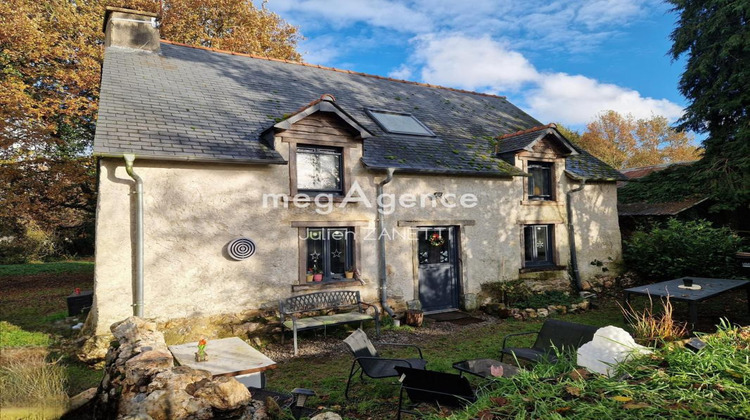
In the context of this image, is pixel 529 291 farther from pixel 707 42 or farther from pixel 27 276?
pixel 27 276

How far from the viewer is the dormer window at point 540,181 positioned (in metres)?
12.0

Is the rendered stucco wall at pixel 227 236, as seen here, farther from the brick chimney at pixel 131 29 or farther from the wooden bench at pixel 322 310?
the brick chimney at pixel 131 29

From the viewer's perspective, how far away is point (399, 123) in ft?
38.8

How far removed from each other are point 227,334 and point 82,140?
14171mm

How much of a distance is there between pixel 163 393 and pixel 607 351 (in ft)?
14.0

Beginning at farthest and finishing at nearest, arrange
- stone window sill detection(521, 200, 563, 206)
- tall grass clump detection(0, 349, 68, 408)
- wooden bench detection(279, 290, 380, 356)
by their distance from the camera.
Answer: stone window sill detection(521, 200, 563, 206) < wooden bench detection(279, 290, 380, 356) < tall grass clump detection(0, 349, 68, 408)

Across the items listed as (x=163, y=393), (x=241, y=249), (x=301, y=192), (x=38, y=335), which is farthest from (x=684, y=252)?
(x=38, y=335)

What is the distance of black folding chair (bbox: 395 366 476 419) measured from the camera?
3.88 m

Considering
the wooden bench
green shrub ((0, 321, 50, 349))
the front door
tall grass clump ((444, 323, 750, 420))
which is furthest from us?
the front door

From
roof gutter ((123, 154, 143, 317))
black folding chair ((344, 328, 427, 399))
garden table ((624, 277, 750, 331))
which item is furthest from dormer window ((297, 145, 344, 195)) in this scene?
garden table ((624, 277, 750, 331))

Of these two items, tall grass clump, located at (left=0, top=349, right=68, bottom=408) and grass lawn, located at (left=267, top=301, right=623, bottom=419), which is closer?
tall grass clump, located at (left=0, top=349, right=68, bottom=408)

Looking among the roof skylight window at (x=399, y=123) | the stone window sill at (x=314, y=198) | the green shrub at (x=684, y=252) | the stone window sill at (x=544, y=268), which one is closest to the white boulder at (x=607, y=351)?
the stone window sill at (x=314, y=198)

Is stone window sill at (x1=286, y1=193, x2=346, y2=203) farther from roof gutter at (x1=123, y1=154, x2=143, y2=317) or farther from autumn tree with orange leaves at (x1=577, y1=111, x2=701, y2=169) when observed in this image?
autumn tree with orange leaves at (x1=577, y1=111, x2=701, y2=169)

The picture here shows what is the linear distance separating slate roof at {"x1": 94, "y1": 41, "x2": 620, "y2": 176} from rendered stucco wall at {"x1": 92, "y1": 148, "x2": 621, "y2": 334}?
16.3 inches
